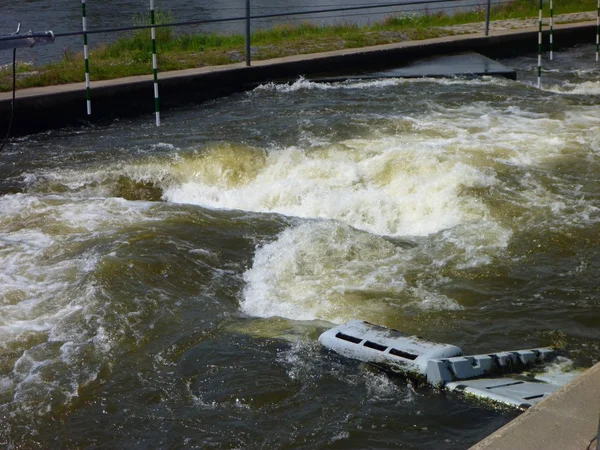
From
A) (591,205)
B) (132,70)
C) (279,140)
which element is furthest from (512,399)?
(132,70)

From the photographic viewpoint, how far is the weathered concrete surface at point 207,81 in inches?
430

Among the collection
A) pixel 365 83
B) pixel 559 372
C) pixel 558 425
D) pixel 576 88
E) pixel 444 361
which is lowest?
pixel 559 372

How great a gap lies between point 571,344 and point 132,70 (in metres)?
8.43

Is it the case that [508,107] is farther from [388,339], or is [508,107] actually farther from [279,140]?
[388,339]

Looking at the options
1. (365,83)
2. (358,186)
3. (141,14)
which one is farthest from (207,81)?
(141,14)

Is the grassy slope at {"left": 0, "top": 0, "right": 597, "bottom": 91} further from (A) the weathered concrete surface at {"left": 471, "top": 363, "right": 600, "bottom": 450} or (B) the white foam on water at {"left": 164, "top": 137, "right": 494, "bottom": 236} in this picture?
(A) the weathered concrete surface at {"left": 471, "top": 363, "right": 600, "bottom": 450}

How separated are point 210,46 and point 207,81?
112 inches

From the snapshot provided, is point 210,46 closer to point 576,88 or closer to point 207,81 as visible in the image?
point 207,81

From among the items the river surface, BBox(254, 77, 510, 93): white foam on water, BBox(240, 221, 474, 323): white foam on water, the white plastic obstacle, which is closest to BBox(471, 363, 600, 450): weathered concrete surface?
the white plastic obstacle

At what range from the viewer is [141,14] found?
2148cm

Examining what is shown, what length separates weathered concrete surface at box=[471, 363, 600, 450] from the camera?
3.49 m

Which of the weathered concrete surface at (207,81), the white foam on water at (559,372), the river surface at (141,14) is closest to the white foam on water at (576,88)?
the weathered concrete surface at (207,81)

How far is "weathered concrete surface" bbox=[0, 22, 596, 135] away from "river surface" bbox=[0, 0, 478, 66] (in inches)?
97.5

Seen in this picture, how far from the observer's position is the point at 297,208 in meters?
8.77
